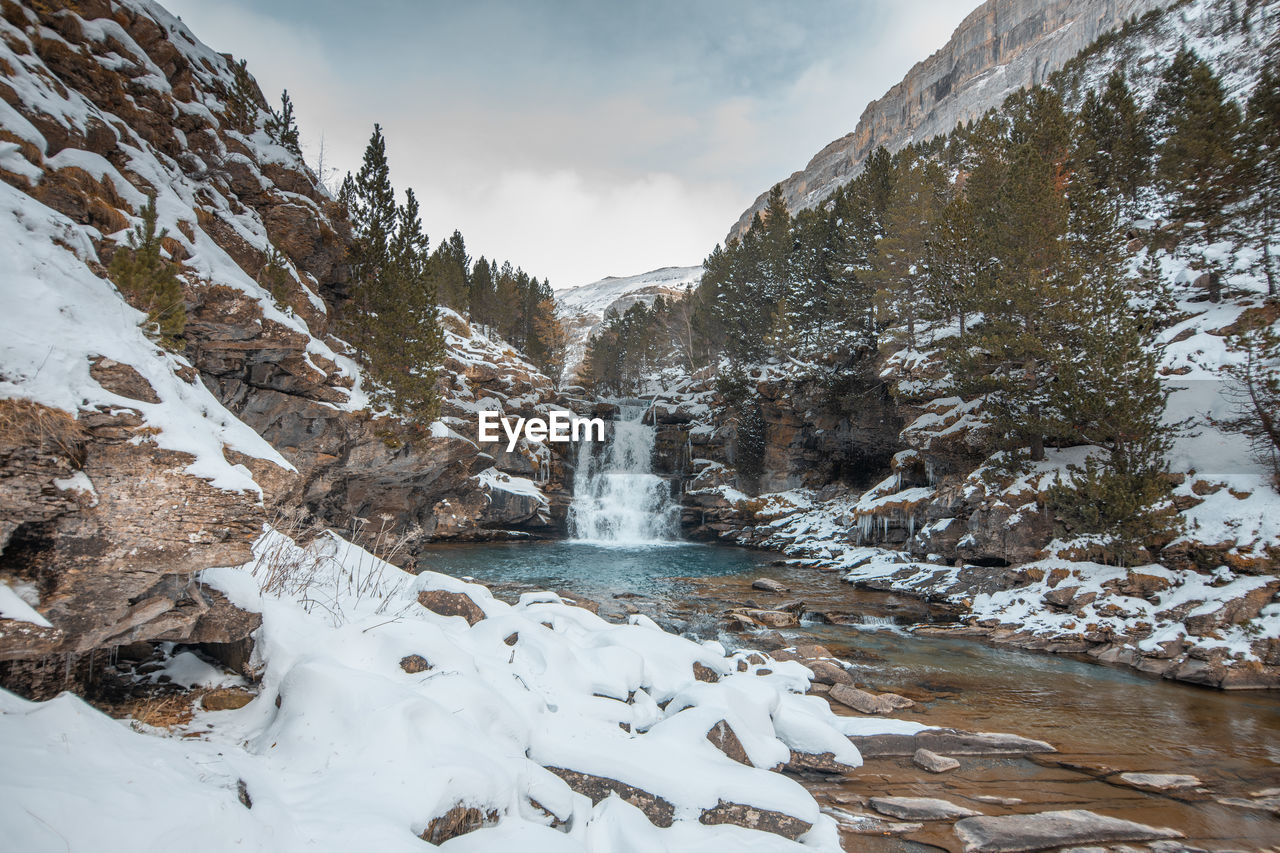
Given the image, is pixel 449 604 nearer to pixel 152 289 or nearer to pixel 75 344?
pixel 75 344

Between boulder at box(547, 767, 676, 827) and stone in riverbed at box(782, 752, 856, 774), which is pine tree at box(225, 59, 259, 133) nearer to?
boulder at box(547, 767, 676, 827)

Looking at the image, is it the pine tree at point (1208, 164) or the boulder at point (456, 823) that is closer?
the boulder at point (456, 823)

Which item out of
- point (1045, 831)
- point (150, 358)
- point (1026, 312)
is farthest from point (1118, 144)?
point (150, 358)

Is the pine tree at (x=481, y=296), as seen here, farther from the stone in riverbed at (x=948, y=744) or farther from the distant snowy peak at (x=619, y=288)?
the distant snowy peak at (x=619, y=288)

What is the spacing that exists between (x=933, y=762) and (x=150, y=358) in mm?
9548

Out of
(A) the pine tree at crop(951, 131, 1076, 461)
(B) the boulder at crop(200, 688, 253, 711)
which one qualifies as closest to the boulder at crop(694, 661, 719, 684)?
(B) the boulder at crop(200, 688, 253, 711)

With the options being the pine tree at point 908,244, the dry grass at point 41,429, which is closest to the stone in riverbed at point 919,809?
the dry grass at point 41,429

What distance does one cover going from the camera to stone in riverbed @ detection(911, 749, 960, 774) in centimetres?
647

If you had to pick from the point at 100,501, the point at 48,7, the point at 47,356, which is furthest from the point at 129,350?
the point at 48,7

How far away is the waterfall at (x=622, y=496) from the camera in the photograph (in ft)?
114

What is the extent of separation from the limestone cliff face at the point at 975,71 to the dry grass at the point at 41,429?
105 m

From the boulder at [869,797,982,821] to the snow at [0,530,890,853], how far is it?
2.76 ft

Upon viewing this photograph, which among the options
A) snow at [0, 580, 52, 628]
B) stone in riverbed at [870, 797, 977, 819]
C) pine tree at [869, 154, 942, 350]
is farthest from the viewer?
pine tree at [869, 154, 942, 350]

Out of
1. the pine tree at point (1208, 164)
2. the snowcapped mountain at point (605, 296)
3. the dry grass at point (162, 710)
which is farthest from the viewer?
the snowcapped mountain at point (605, 296)
